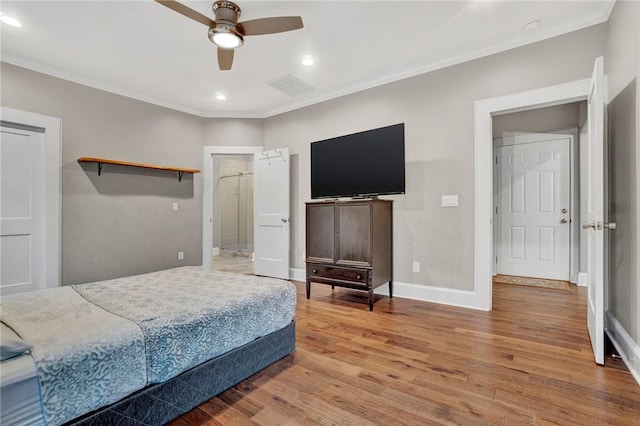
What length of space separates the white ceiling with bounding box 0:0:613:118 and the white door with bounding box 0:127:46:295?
0.87 metres

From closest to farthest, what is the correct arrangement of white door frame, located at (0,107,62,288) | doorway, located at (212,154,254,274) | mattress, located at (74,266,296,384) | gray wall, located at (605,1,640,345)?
mattress, located at (74,266,296,384)
gray wall, located at (605,1,640,345)
white door frame, located at (0,107,62,288)
doorway, located at (212,154,254,274)

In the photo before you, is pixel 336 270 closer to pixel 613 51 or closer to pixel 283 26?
pixel 283 26

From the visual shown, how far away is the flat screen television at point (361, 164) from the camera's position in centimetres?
320

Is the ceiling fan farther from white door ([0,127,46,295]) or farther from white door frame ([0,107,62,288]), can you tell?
white door ([0,127,46,295])

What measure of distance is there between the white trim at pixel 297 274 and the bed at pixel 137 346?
2.34 m

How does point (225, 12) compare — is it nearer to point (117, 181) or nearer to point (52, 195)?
point (117, 181)

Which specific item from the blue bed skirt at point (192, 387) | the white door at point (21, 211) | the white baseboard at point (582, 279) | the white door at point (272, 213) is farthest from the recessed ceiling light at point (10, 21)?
the white baseboard at point (582, 279)

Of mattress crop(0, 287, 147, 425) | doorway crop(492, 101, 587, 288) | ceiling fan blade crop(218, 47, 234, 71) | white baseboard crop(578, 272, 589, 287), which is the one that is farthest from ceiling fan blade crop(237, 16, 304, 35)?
white baseboard crop(578, 272, 589, 287)

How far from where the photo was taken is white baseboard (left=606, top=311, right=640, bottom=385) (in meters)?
1.79

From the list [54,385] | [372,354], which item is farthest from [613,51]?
[54,385]

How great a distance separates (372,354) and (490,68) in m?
2.94

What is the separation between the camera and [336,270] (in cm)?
333

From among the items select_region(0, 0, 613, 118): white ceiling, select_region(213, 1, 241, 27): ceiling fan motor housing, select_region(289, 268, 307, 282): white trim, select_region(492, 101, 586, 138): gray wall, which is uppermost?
select_region(0, 0, 613, 118): white ceiling

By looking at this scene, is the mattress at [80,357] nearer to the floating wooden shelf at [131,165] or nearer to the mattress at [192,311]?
the mattress at [192,311]
